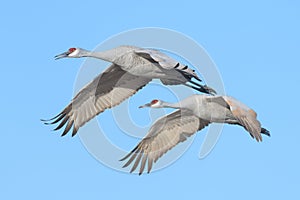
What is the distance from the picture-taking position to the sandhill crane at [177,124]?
1762 centimetres

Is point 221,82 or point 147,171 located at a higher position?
point 221,82

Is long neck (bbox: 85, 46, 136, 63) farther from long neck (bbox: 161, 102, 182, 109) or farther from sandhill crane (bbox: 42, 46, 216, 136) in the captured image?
long neck (bbox: 161, 102, 182, 109)

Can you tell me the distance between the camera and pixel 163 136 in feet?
63.3

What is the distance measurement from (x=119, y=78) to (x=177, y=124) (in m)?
1.71

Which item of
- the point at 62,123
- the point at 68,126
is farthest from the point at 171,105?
the point at 62,123

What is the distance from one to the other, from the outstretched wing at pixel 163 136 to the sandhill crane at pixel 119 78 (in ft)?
3.40

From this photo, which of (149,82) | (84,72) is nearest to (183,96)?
(149,82)

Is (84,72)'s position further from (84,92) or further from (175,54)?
(175,54)

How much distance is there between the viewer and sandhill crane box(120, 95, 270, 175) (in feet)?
57.8

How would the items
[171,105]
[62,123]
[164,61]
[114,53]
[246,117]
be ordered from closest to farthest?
[246,117]
[164,61]
[114,53]
[171,105]
[62,123]

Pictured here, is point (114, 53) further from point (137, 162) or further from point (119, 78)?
point (137, 162)

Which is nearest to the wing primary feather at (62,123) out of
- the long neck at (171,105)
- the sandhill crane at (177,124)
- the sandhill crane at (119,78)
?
the sandhill crane at (119,78)

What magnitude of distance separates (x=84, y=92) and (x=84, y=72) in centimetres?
62

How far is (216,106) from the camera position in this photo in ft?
57.6
